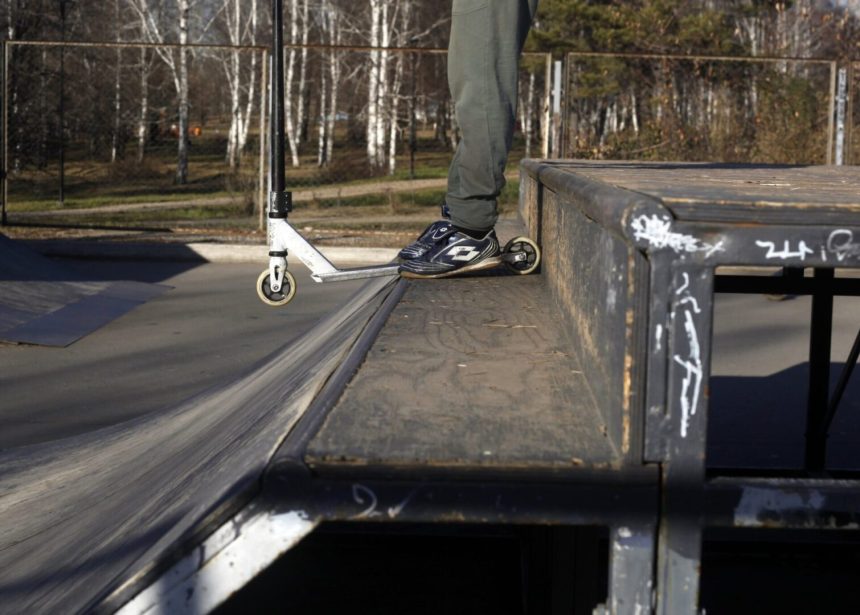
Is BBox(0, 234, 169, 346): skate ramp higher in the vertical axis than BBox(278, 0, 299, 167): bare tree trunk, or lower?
lower

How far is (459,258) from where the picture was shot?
349 centimetres

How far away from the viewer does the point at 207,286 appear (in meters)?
10.4

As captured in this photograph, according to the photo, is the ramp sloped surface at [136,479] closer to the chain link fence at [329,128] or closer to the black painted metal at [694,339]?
the black painted metal at [694,339]

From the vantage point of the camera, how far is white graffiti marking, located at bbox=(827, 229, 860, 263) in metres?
1.49

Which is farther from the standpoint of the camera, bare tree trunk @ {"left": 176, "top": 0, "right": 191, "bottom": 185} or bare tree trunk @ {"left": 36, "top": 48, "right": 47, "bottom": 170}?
bare tree trunk @ {"left": 176, "top": 0, "right": 191, "bottom": 185}

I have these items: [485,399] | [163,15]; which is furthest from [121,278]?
[163,15]

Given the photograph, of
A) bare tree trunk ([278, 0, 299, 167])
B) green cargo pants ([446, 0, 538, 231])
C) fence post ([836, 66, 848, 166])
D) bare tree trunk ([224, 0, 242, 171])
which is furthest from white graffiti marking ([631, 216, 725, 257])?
bare tree trunk ([278, 0, 299, 167])

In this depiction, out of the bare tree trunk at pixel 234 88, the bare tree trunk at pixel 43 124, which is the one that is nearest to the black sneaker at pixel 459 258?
the bare tree trunk at pixel 43 124

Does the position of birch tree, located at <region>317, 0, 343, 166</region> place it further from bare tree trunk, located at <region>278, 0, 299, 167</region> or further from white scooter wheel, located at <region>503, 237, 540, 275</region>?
white scooter wheel, located at <region>503, 237, 540, 275</region>

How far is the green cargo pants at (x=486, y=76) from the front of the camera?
10.4 feet

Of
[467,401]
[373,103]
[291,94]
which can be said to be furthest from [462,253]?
[291,94]

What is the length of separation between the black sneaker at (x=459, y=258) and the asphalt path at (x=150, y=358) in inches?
46.0

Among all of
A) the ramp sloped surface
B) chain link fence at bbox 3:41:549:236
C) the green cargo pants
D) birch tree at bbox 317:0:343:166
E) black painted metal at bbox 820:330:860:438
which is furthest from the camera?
birch tree at bbox 317:0:343:166

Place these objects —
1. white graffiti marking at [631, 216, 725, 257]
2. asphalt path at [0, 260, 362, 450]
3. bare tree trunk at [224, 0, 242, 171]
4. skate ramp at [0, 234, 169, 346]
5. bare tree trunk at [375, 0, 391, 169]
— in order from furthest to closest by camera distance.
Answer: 1. bare tree trunk at [224, 0, 242, 171]
2. bare tree trunk at [375, 0, 391, 169]
3. skate ramp at [0, 234, 169, 346]
4. asphalt path at [0, 260, 362, 450]
5. white graffiti marking at [631, 216, 725, 257]
